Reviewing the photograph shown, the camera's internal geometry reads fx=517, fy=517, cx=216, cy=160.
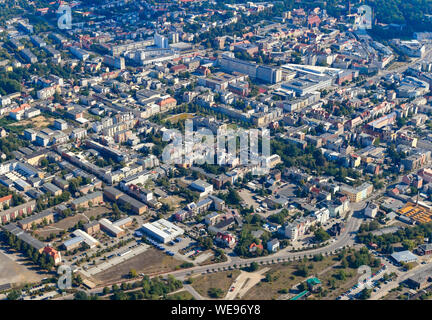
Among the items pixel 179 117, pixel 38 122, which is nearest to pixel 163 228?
pixel 179 117

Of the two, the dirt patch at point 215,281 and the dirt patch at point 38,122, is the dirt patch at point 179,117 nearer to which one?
the dirt patch at point 38,122

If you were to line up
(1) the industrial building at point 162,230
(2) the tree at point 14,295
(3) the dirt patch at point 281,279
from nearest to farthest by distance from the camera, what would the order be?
(2) the tree at point 14,295 → (3) the dirt patch at point 281,279 → (1) the industrial building at point 162,230

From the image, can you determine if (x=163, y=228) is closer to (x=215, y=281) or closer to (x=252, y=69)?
(x=215, y=281)

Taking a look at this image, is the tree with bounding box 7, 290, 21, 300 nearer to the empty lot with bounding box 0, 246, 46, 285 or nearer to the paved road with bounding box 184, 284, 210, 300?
the empty lot with bounding box 0, 246, 46, 285

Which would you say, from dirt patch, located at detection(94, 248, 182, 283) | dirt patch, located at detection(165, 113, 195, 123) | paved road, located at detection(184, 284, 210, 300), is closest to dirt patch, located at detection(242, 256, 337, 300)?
paved road, located at detection(184, 284, 210, 300)

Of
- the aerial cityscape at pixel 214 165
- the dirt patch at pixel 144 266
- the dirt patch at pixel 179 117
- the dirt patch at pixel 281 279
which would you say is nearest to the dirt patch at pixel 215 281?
the aerial cityscape at pixel 214 165
